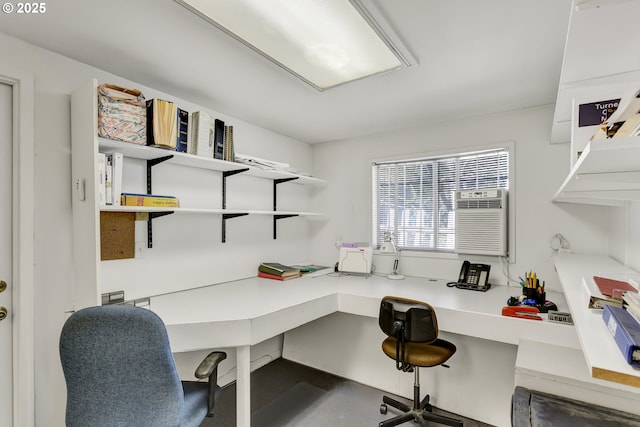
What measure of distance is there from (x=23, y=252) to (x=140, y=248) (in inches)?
23.0

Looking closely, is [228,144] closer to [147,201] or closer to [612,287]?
[147,201]

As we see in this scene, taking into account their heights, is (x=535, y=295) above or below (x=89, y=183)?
below

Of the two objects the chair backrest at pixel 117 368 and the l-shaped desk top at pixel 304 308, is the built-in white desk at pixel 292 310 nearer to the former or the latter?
the l-shaped desk top at pixel 304 308

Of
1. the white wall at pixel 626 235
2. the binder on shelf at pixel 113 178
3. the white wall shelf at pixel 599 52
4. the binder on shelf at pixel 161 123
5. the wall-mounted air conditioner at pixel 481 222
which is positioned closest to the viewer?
the white wall shelf at pixel 599 52

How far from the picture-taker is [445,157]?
2855mm

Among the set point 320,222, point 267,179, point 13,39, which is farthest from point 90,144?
point 320,222

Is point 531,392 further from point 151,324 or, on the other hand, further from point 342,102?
point 342,102

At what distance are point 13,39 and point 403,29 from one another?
1941 millimetres

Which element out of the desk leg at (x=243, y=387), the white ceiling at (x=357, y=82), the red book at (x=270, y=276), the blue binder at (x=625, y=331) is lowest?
the desk leg at (x=243, y=387)

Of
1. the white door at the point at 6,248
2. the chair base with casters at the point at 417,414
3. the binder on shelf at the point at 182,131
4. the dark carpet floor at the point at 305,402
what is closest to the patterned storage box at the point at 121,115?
Answer: the binder on shelf at the point at 182,131

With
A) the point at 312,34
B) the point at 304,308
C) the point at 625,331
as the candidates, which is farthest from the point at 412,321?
the point at 312,34

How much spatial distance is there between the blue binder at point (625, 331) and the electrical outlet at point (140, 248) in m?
2.33

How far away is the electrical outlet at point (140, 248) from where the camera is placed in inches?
82.1

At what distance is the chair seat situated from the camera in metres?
1.98
